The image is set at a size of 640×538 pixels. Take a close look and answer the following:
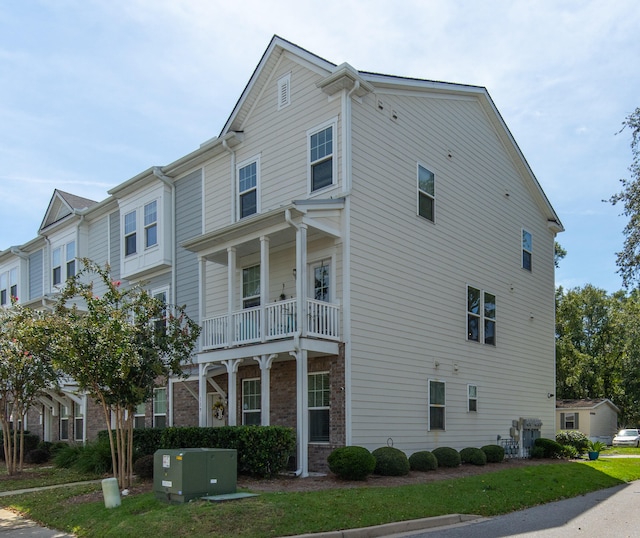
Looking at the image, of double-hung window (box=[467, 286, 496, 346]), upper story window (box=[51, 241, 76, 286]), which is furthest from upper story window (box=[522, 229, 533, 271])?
upper story window (box=[51, 241, 76, 286])

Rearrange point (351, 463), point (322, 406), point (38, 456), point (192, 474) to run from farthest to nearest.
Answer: point (38, 456)
point (322, 406)
point (351, 463)
point (192, 474)

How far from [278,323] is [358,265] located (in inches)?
96.8

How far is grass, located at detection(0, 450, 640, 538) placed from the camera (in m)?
9.53

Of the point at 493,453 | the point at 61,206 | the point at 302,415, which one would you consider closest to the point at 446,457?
the point at 493,453

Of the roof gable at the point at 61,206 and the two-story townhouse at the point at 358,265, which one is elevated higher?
the roof gable at the point at 61,206

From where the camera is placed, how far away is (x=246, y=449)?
14344 millimetres

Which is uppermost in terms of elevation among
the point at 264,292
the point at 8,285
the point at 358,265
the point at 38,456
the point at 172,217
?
the point at 172,217

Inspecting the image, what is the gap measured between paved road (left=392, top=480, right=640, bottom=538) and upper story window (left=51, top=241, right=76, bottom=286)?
824 inches

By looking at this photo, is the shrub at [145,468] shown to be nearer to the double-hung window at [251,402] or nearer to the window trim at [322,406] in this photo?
the double-hung window at [251,402]

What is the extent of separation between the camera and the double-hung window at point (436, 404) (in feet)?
59.6

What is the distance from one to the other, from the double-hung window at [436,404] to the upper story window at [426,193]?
4.77 metres

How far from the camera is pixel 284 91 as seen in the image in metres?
18.7

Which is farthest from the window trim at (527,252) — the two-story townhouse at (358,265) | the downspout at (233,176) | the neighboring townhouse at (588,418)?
the neighboring townhouse at (588,418)

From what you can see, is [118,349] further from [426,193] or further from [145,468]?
[426,193]
